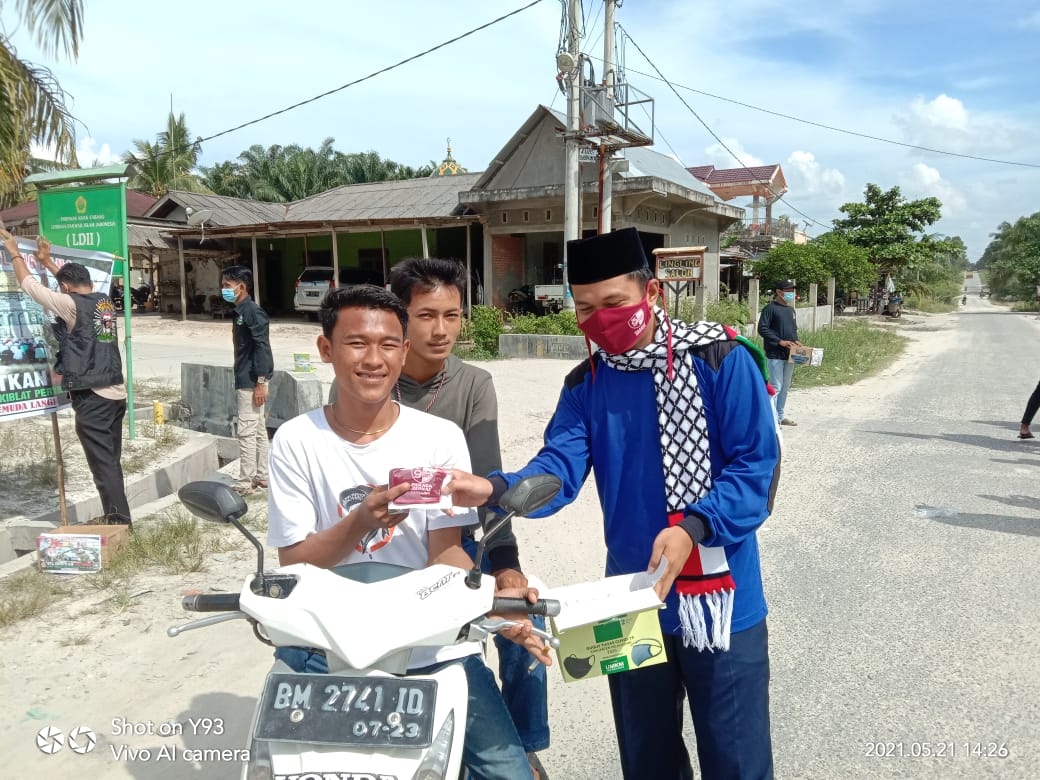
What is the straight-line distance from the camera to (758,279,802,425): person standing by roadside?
30.2 feet

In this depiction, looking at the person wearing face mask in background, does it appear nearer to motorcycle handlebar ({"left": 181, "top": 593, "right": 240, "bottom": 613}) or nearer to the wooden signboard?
motorcycle handlebar ({"left": 181, "top": 593, "right": 240, "bottom": 613})

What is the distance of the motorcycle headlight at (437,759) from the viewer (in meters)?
1.46

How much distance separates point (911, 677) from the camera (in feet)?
11.0

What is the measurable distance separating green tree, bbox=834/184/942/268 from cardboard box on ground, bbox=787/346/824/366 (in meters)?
27.3

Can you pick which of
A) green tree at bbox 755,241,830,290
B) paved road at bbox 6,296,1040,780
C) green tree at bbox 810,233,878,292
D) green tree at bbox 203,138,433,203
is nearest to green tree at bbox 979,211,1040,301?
green tree at bbox 810,233,878,292

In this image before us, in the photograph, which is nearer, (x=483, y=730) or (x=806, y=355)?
(x=483, y=730)

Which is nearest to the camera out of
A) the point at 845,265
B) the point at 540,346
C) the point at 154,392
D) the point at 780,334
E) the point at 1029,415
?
the point at 1029,415

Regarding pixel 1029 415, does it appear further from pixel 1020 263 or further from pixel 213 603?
pixel 1020 263

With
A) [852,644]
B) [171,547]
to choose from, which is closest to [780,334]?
[852,644]

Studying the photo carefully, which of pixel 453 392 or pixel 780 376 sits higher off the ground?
pixel 453 392

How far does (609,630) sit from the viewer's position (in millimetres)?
1809

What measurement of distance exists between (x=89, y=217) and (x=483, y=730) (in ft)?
21.6

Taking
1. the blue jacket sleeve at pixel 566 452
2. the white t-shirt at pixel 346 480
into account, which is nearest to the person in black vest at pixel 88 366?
the white t-shirt at pixel 346 480
